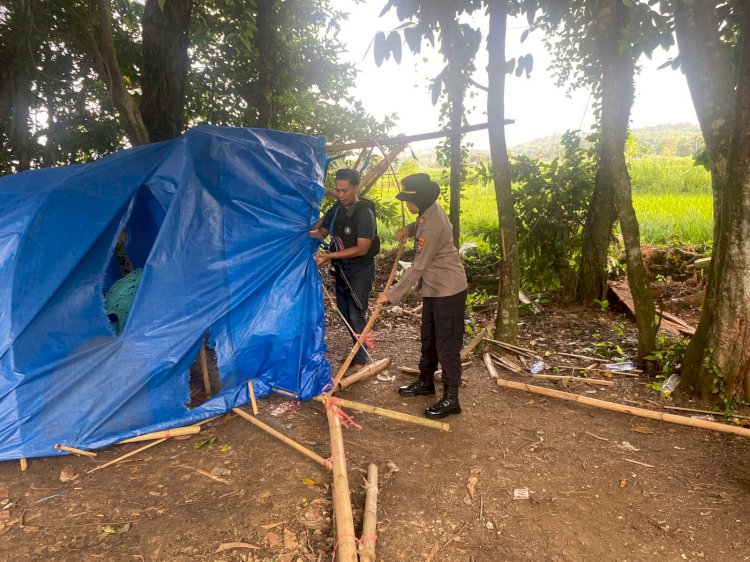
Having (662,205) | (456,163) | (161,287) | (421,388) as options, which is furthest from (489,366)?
(662,205)

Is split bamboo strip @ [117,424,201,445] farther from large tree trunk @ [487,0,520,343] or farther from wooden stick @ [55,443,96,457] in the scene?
large tree trunk @ [487,0,520,343]

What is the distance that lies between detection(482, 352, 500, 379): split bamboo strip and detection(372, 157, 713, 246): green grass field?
259 centimetres

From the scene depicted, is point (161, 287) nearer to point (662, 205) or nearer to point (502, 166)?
point (502, 166)

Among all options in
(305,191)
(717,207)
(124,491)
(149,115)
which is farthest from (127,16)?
(717,207)

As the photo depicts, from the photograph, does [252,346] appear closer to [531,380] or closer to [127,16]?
[531,380]

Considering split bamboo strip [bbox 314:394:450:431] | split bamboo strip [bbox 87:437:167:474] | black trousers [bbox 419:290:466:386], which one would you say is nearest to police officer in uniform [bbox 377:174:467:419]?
black trousers [bbox 419:290:466:386]

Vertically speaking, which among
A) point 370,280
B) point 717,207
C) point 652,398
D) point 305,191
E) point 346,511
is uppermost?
point 305,191

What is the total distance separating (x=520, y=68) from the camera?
4160mm

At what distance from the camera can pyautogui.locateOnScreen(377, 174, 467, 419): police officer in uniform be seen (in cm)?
355

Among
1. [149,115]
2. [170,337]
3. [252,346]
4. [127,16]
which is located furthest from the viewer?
[127,16]

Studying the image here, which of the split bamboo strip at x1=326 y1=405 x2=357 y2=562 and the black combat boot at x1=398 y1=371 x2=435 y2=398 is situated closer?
the split bamboo strip at x1=326 y1=405 x2=357 y2=562

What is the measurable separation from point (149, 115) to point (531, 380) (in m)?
4.82

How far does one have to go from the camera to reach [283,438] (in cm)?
329

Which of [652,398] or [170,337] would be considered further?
[652,398]
